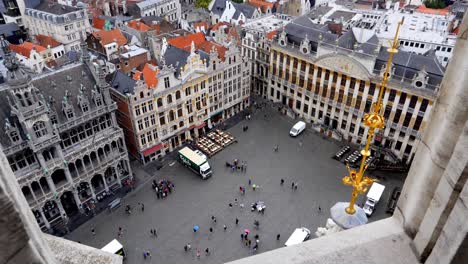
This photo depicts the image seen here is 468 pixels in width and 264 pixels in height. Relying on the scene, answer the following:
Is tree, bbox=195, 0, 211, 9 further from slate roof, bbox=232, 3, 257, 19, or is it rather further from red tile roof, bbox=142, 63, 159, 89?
red tile roof, bbox=142, 63, 159, 89

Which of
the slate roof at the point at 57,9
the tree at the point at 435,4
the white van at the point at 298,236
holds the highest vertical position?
the slate roof at the point at 57,9

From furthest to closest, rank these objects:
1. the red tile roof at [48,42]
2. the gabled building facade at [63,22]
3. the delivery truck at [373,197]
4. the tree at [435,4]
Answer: the tree at [435,4]
the gabled building facade at [63,22]
the red tile roof at [48,42]
the delivery truck at [373,197]

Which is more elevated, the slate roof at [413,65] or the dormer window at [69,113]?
the slate roof at [413,65]

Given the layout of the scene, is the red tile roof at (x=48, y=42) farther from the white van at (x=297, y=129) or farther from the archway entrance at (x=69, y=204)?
the white van at (x=297, y=129)

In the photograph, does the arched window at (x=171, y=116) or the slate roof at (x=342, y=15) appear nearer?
the arched window at (x=171, y=116)

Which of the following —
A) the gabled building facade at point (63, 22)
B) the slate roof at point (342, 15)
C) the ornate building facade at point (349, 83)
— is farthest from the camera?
the slate roof at point (342, 15)

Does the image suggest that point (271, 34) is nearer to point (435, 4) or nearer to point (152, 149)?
point (152, 149)

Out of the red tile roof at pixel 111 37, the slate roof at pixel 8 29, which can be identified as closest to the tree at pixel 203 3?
the red tile roof at pixel 111 37
